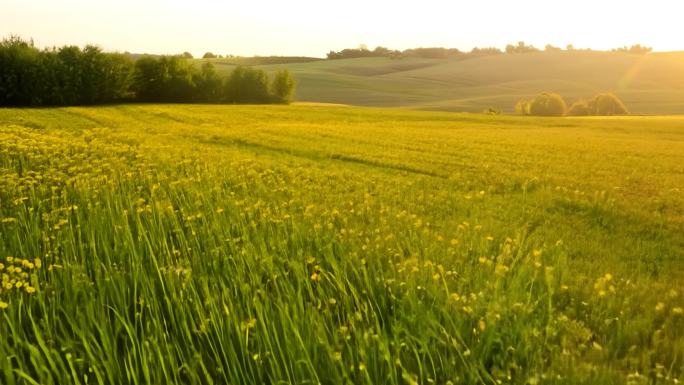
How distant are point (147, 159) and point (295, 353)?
31.7 ft

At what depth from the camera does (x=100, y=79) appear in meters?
41.8

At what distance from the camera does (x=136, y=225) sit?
7684mm

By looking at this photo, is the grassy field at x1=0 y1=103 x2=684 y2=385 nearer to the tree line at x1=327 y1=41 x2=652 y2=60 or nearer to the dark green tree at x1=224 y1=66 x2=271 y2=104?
the dark green tree at x1=224 y1=66 x2=271 y2=104

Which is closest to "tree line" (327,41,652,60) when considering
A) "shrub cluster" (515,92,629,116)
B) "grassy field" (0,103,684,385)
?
"shrub cluster" (515,92,629,116)

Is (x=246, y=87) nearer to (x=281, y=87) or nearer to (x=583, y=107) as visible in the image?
(x=281, y=87)

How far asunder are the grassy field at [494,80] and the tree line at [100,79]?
28536 millimetres

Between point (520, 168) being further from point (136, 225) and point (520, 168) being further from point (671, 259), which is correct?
point (136, 225)

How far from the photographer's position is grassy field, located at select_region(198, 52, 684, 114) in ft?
262

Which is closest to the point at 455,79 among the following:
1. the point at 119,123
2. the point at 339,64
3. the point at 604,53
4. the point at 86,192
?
the point at 339,64

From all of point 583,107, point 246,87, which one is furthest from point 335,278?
point 583,107

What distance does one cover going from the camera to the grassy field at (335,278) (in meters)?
4.21

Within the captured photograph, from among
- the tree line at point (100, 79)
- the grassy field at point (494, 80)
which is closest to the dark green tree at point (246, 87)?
the tree line at point (100, 79)

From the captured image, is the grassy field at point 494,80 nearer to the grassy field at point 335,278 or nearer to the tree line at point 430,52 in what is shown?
the tree line at point 430,52

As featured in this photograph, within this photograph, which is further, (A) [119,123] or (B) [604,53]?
(B) [604,53]
